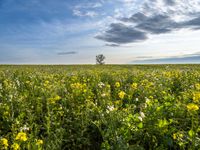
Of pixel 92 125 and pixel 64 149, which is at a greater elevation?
pixel 92 125

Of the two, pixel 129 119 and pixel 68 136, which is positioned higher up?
pixel 129 119

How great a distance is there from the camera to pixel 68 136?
17.3 ft

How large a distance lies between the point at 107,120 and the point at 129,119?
1.65 feet

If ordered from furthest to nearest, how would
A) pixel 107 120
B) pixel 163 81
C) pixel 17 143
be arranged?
pixel 163 81 → pixel 107 120 → pixel 17 143

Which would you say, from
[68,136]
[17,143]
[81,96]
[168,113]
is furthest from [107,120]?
[81,96]

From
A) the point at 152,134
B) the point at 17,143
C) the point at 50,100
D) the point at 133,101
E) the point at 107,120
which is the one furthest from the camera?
the point at 133,101

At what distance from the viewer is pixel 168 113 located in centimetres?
530

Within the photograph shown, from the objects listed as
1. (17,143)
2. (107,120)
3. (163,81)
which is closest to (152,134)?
(107,120)

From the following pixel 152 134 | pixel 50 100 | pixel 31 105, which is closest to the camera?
pixel 152 134

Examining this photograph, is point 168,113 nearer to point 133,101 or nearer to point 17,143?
point 133,101

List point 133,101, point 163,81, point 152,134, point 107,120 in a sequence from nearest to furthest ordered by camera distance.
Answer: point 152,134, point 107,120, point 133,101, point 163,81

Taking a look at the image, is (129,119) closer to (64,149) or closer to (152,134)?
(152,134)

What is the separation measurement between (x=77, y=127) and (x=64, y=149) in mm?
463

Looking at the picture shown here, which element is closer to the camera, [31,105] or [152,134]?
[152,134]
